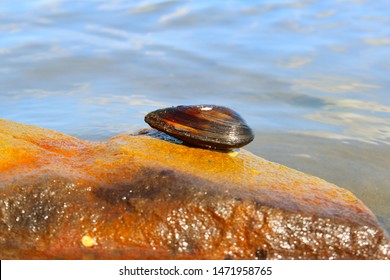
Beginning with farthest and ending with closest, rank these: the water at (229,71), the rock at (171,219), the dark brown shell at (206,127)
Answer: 1. the water at (229,71)
2. the dark brown shell at (206,127)
3. the rock at (171,219)

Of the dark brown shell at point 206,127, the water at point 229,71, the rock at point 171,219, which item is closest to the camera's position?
the rock at point 171,219

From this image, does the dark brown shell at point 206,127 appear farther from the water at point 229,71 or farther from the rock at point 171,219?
the water at point 229,71

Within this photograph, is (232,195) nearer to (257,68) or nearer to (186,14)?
(257,68)

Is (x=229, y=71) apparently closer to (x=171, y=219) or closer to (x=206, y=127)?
(x=206, y=127)

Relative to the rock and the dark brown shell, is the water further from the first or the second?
the dark brown shell

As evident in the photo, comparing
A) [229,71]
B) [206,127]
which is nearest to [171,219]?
[206,127]

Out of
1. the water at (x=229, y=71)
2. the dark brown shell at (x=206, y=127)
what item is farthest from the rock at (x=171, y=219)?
the water at (x=229, y=71)
